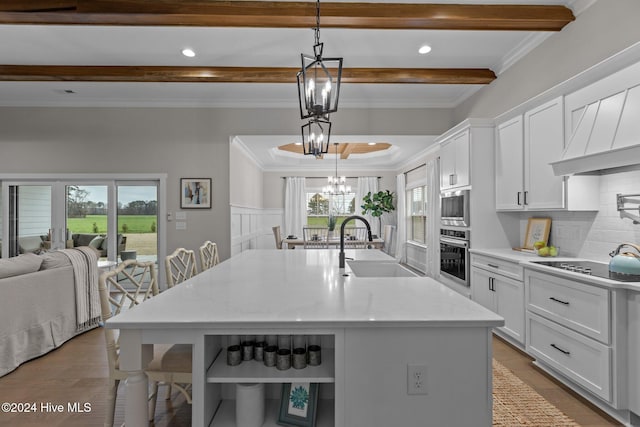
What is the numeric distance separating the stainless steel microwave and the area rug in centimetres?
183

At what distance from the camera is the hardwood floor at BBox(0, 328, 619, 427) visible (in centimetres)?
212

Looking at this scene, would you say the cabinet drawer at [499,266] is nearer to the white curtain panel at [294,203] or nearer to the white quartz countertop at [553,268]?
the white quartz countertop at [553,268]

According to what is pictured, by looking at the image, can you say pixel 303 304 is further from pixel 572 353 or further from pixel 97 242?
pixel 97 242

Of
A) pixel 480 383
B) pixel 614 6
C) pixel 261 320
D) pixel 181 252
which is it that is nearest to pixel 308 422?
pixel 261 320

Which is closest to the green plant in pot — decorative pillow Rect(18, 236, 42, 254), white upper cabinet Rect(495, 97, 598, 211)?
white upper cabinet Rect(495, 97, 598, 211)

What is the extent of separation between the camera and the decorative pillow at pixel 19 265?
2832mm

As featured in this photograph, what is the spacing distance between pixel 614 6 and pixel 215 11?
3.05 metres

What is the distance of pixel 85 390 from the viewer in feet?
8.16

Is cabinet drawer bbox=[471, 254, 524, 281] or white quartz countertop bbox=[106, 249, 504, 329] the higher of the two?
white quartz countertop bbox=[106, 249, 504, 329]

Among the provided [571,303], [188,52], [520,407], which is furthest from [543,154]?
[188,52]

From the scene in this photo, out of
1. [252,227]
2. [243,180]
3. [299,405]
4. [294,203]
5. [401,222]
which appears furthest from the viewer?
[294,203]

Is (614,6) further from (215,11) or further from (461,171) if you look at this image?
(215,11)

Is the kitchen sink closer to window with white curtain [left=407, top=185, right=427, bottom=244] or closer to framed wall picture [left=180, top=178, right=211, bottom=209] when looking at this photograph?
framed wall picture [left=180, top=178, right=211, bottom=209]

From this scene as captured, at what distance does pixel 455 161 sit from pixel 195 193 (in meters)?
3.70
